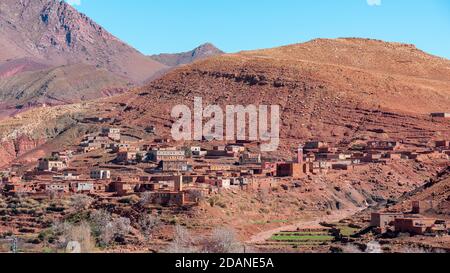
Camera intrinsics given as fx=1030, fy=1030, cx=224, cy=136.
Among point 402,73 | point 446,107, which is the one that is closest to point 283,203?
point 446,107

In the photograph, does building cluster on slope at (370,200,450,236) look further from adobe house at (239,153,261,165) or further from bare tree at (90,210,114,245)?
adobe house at (239,153,261,165)

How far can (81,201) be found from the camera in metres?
49.6

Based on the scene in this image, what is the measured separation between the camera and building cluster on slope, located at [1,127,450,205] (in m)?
52.8

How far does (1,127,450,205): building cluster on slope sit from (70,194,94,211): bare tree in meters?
1.44

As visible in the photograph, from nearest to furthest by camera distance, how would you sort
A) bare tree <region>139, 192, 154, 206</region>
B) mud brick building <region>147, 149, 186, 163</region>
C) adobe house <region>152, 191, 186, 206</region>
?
adobe house <region>152, 191, 186, 206</region>
bare tree <region>139, 192, 154, 206</region>
mud brick building <region>147, 149, 186, 163</region>

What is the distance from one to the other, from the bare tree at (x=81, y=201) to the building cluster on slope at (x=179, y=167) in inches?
56.5

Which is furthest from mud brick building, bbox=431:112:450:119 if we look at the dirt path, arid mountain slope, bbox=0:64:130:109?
arid mountain slope, bbox=0:64:130:109

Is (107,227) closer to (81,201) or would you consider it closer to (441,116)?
(81,201)

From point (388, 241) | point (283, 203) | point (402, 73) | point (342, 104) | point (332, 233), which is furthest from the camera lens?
point (402, 73)

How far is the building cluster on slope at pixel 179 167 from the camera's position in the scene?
52.8m

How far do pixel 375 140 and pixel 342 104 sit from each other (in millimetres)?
11617

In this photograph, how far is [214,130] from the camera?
84.4 metres

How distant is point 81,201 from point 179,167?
590 inches
